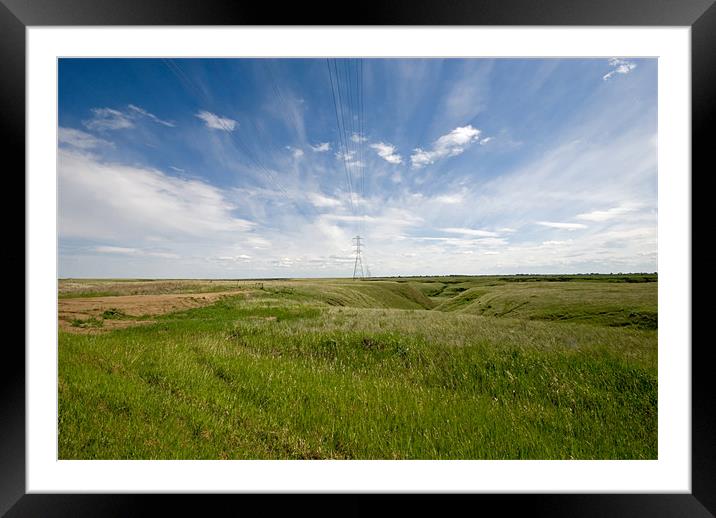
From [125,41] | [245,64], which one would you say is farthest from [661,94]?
[245,64]

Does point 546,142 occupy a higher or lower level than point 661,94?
higher

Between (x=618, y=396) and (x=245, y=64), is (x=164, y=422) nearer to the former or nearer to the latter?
(x=618, y=396)

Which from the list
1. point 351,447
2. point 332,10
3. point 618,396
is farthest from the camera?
point 618,396

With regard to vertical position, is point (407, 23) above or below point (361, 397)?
above

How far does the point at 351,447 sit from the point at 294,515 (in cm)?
52

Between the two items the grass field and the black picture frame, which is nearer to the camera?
the black picture frame

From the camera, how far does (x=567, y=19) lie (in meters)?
1.75

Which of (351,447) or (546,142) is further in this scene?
(546,142)

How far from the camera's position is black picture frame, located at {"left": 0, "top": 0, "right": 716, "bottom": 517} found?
1699 mm

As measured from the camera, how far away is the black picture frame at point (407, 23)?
1.70m

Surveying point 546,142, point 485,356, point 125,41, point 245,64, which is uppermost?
point 245,64

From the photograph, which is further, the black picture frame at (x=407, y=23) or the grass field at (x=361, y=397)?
the grass field at (x=361, y=397)

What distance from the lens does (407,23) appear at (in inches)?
68.1

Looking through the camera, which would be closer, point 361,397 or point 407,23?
point 407,23
